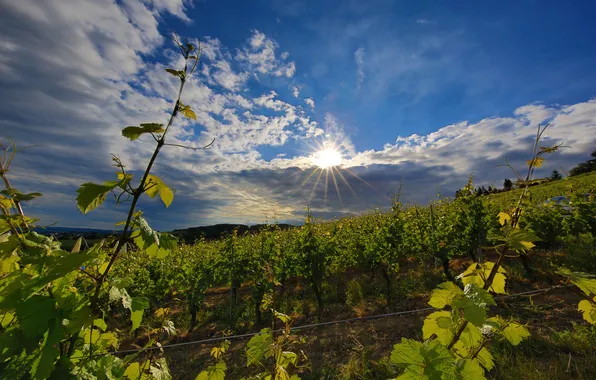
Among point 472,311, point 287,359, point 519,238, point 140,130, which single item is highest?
point 140,130

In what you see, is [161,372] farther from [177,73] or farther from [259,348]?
[177,73]

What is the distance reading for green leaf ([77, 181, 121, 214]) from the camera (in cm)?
126

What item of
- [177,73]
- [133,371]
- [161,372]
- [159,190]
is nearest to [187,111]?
[177,73]

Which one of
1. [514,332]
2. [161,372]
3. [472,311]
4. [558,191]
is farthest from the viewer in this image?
[558,191]

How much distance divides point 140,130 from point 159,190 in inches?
12.3

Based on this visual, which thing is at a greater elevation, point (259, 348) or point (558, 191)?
point (558, 191)

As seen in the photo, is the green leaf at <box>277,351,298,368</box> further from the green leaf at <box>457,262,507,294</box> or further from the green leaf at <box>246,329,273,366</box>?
the green leaf at <box>457,262,507,294</box>

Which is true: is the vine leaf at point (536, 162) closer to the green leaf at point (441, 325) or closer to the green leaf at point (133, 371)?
the green leaf at point (441, 325)

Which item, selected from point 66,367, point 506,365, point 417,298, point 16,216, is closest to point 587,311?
point 66,367

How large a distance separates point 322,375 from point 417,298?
3.87 m

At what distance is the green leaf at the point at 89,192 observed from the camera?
49.6 inches

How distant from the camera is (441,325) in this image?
1201 millimetres

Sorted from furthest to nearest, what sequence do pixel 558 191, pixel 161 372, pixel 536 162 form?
pixel 558 191, pixel 161 372, pixel 536 162

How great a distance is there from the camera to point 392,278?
9.26 m
